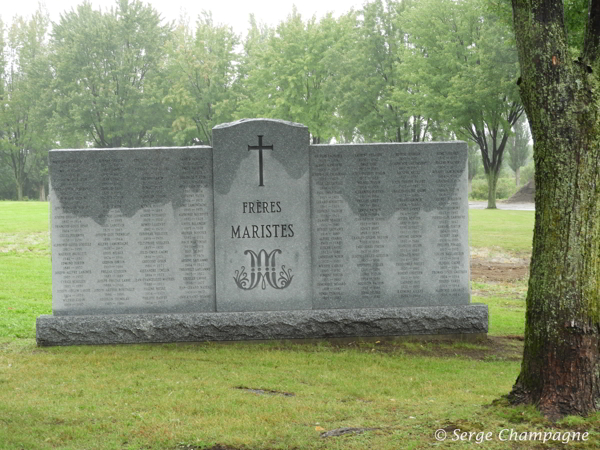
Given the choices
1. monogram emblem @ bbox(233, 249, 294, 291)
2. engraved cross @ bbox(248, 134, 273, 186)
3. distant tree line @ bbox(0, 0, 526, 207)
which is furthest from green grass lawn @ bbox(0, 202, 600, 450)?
distant tree line @ bbox(0, 0, 526, 207)

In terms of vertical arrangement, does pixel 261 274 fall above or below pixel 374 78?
below

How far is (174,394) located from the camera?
580cm

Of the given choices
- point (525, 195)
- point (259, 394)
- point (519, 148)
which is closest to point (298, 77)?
point (525, 195)

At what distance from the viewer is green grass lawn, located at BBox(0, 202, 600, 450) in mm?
4535

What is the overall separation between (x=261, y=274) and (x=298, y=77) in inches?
1257

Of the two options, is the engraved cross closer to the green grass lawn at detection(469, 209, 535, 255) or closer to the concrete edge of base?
the concrete edge of base

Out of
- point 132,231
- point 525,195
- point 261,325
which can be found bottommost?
point 261,325

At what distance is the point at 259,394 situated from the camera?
19.4 ft

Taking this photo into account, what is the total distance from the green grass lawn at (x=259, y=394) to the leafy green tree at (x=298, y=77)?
3053 centimetres

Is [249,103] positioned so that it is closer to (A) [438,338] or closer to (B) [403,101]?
(B) [403,101]

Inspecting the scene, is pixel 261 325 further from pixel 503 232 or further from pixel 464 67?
pixel 464 67

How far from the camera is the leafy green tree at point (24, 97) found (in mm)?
49125

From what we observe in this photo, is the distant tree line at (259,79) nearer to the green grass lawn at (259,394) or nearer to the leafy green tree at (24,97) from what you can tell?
the leafy green tree at (24,97)

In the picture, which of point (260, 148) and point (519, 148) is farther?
point (519, 148)
